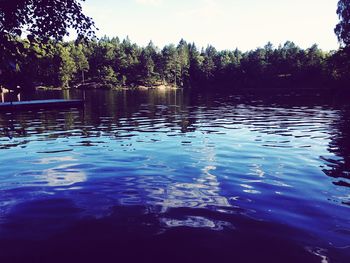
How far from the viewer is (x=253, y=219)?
8.05 metres

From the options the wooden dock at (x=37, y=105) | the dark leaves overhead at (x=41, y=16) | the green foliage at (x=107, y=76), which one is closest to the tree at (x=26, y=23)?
the dark leaves overhead at (x=41, y=16)

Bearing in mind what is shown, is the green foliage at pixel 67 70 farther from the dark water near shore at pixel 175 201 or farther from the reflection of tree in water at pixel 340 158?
the reflection of tree in water at pixel 340 158

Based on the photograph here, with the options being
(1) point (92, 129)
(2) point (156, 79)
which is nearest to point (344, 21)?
(1) point (92, 129)

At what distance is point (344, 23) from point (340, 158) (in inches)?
2040

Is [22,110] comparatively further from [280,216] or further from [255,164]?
[280,216]

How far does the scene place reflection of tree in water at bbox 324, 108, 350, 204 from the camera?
1199 centimetres

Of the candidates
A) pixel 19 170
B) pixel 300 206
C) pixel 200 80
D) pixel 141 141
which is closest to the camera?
pixel 300 206

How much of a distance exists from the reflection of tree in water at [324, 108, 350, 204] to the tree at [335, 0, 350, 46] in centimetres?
3872

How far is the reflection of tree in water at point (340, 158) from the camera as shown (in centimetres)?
1199

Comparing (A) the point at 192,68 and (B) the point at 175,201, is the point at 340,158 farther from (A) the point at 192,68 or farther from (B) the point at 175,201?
(A) the point at 192,68

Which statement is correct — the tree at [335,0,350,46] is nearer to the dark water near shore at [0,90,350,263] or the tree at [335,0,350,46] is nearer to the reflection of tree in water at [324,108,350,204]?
the reflection of tree in water at [324,108,350,204]

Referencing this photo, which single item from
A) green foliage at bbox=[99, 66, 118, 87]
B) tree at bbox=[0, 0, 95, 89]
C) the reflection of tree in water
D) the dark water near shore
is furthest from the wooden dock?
green foliage at bbox=[99, 66, 118, 87]

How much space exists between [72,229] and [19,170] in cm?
712

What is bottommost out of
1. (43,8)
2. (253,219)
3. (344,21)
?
(253,219)
